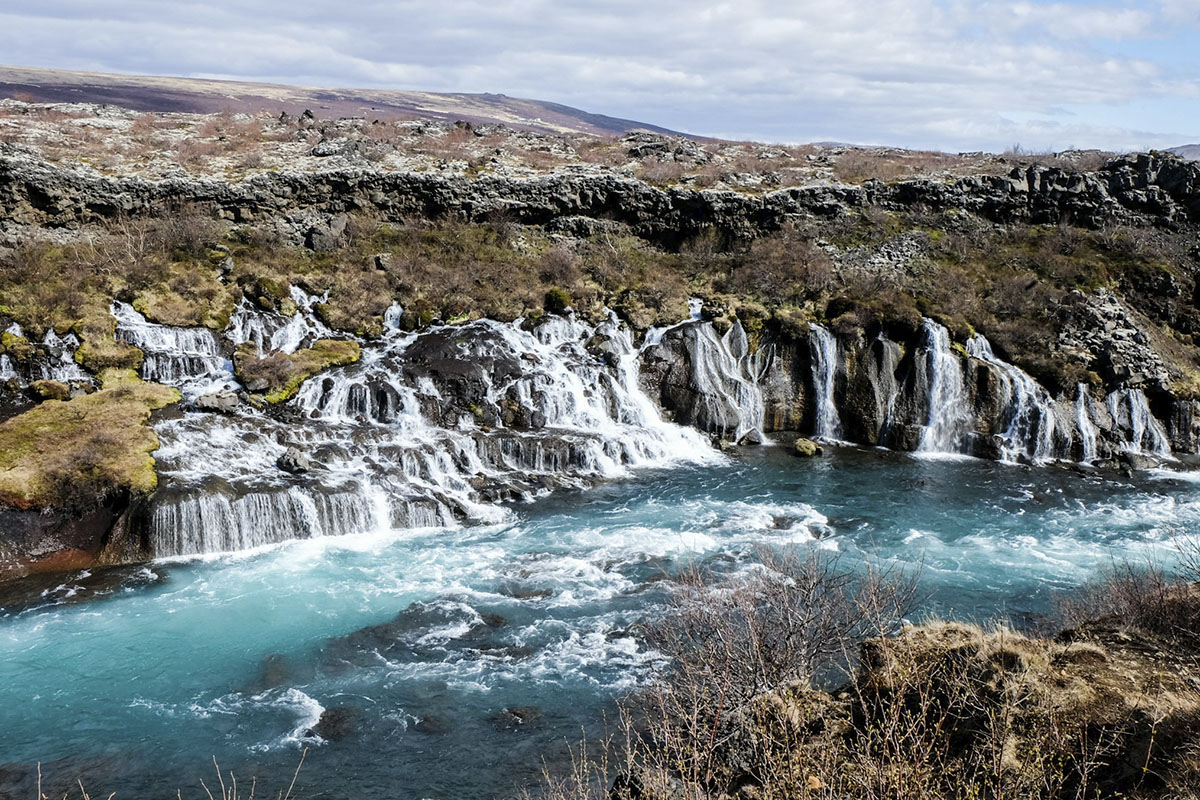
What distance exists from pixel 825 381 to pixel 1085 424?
10.9 meters

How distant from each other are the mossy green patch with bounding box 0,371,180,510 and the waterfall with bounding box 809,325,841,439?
26868 millimetres

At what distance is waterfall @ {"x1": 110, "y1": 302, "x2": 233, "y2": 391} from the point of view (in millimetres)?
31047

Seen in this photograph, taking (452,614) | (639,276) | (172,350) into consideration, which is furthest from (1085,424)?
(172,350)

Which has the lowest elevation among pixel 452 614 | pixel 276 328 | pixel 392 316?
pixel 452 614

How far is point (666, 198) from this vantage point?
4825 cm

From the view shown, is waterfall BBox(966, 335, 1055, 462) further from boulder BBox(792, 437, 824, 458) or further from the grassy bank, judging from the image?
boulder BBox(792, 437, 824, 458)

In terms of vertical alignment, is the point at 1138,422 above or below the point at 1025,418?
above

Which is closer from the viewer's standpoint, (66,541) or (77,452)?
(66,541)

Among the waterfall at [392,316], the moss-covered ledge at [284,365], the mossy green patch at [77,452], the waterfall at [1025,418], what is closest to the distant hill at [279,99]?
the waterfall at [392,316]

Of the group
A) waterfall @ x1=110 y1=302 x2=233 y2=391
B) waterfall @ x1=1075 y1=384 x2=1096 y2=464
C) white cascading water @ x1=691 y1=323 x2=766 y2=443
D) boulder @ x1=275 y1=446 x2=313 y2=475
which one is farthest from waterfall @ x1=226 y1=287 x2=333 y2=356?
waterfall @ x1=1075 y1=384 x2=1096 y2=464

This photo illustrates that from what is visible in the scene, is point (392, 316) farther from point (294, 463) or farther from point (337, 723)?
point (337, 723)

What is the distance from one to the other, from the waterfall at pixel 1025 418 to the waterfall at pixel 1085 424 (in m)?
1.16

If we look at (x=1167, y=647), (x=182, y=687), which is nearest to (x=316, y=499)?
(x=182, y=687)

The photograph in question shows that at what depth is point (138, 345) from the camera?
3194 centimetres
